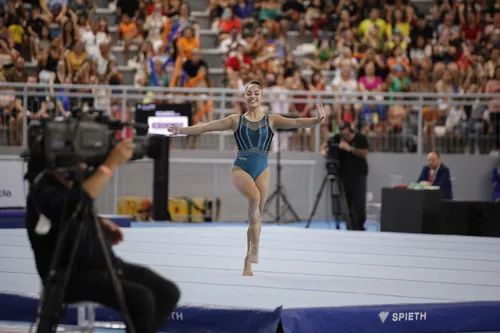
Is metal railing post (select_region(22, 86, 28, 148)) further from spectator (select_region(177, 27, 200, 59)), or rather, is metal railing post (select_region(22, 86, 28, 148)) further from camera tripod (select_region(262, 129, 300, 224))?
camera tripod (select_region(262, 129, 300, 224))

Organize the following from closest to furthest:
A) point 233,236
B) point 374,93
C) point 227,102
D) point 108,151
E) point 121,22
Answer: point 108,151 → point 233,236 → point 374,93 → point 227,102 → point 121,22

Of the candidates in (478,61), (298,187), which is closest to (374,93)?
(298,187)

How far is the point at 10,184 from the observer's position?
12.4 meters

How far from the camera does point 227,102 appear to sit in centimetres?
1554

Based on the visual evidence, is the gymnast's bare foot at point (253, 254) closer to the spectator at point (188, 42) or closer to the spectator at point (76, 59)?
the spectator at point (76, 59)

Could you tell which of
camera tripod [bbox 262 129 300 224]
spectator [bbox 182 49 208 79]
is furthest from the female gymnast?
spectator [bbox 182 49 208 79]

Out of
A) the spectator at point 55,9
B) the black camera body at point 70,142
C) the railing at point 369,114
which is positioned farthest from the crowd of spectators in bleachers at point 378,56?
the black camera body at point 70,142

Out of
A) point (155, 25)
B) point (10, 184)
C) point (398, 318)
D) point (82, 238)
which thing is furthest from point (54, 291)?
point (155, 25)

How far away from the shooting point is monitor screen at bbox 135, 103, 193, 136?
13609 mm

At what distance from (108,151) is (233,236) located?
5966 mm

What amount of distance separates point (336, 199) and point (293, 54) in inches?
164

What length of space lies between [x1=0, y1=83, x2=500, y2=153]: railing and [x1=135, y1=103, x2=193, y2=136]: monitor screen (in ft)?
2.01

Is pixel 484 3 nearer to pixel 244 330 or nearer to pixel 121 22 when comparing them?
pixel 121 22

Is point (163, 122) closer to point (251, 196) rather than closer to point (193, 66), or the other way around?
point (193, 66)
